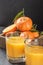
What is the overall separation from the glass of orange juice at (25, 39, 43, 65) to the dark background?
0.87 meters

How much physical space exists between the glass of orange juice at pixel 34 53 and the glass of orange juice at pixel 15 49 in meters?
0.10

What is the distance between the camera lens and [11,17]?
165 cm

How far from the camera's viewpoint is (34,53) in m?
0.74

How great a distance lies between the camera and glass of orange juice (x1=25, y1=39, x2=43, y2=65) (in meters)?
0.73

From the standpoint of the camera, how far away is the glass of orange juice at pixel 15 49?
862mm

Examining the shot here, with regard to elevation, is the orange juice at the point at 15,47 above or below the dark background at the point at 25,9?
below

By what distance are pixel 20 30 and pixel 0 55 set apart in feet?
0.53

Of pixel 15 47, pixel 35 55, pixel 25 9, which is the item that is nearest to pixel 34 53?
pixel 35 55

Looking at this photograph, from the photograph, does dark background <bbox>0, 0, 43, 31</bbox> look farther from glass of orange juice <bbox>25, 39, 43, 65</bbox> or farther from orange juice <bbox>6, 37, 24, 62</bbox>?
glass of orange juice <bbox>25, 39, 43, 65</bbox>

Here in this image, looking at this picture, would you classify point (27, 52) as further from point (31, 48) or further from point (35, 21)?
point (35, 21)

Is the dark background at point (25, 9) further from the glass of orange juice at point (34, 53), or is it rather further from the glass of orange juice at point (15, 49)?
the glass of orange juice at point (34, 53)

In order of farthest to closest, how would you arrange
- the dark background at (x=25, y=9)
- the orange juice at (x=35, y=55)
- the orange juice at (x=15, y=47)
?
1. the dark background at (x=25, y=9)
2. the orange juice at (x=15, y=47)
3. the orange juice at (x=35, y=55)

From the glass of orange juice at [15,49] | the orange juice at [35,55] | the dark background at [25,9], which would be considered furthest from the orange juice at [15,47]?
the dark background at [25,9]

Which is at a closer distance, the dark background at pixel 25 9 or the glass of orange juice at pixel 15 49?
the glass of orange juice at pixel 15 49
